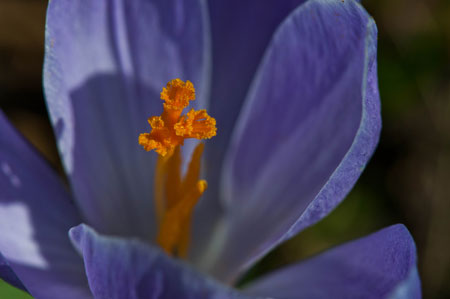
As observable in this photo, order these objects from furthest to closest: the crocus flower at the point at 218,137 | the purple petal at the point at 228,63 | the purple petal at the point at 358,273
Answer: the purple petal at the point at 228,63, the crocus flower at the point at 218,137, the purple petal at the point at 358,273

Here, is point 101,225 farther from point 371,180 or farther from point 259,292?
point 371,180

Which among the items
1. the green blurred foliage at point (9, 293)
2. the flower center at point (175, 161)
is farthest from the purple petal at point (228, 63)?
the green blurred foliage at point (9, 293)

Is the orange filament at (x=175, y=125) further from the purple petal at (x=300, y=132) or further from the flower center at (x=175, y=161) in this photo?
the purple petal at (x=300, y=132)

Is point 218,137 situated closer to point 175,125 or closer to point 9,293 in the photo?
point 175,125

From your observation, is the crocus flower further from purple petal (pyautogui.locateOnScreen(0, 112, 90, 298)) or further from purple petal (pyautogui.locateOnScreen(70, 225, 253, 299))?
purple petal (pyautogui.locateOnScreen(70, 225, 253, 299))

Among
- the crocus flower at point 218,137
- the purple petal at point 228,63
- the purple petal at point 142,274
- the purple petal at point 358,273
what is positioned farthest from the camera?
the purple petal at point 228,63

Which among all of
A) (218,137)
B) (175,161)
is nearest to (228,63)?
(218,137)
